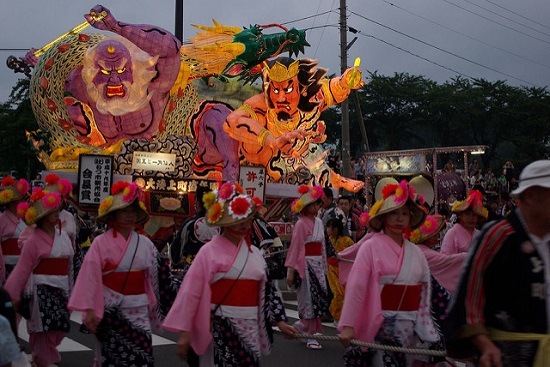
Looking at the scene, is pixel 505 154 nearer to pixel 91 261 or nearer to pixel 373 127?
pixel 373 127

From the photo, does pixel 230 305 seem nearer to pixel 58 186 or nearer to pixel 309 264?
pixel 58 186

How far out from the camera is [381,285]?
5.19 meters

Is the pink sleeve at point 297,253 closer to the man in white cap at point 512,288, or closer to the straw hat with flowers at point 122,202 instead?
the straw hat with flowers at point 122,202

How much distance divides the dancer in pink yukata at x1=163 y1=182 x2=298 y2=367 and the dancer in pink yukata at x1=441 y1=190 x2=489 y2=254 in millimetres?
2586

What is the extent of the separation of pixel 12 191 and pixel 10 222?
361mm

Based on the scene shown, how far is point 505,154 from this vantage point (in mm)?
43656

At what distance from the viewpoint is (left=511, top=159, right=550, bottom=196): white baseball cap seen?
10.1 ft

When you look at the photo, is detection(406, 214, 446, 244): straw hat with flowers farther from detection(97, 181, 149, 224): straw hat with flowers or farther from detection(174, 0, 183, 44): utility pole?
detection(174, 0, 183, 44): utility pole

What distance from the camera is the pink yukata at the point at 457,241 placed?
7.35 m

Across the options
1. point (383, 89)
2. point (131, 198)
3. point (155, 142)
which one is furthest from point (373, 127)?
point (131, 198)

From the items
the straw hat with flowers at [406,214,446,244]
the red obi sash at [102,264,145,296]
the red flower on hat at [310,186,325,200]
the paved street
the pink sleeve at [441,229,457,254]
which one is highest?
the red flower on hat at [310,186,325,200]

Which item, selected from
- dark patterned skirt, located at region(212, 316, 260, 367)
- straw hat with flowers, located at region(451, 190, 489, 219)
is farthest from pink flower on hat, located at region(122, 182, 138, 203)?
straw hat with flowers, located at region(451, 190, 489, 219)

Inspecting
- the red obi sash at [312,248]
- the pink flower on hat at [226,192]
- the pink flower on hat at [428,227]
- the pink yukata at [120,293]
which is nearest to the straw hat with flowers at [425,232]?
the pink flower on hat at [428,227]

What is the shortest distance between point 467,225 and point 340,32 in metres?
14.6
